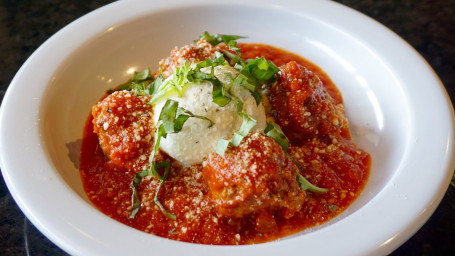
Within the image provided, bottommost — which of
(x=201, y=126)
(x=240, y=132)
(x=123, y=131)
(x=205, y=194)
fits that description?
(x=205, y=194)

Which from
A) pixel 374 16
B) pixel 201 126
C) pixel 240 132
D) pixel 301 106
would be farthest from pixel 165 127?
pixel 374 16

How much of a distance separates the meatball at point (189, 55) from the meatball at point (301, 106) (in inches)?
18.8

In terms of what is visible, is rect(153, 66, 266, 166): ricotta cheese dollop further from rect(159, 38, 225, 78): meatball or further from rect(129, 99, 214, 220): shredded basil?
rect(159, 38, 225, 78): meatball

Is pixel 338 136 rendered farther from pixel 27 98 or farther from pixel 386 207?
pixel 27 98

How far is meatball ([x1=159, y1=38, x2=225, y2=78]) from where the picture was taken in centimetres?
268

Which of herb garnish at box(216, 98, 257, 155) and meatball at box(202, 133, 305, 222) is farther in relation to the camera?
herb garnish at box(216, 98, 257, 155)

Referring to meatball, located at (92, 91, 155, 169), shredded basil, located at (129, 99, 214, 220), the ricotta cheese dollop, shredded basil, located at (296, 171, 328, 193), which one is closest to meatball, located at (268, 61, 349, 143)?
the ricotta cheese dollop

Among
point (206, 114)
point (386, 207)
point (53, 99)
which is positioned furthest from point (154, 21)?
point (386, 207)

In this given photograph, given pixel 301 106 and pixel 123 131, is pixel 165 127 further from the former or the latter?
pixel 301 106

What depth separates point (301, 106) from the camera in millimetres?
2504

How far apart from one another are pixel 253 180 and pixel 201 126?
0.51 meters

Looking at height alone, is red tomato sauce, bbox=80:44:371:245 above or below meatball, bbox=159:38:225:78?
below

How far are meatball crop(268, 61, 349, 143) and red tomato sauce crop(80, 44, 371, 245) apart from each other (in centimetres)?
5

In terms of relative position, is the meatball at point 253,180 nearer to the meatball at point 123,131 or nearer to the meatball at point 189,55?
the meatball at point 123,131
